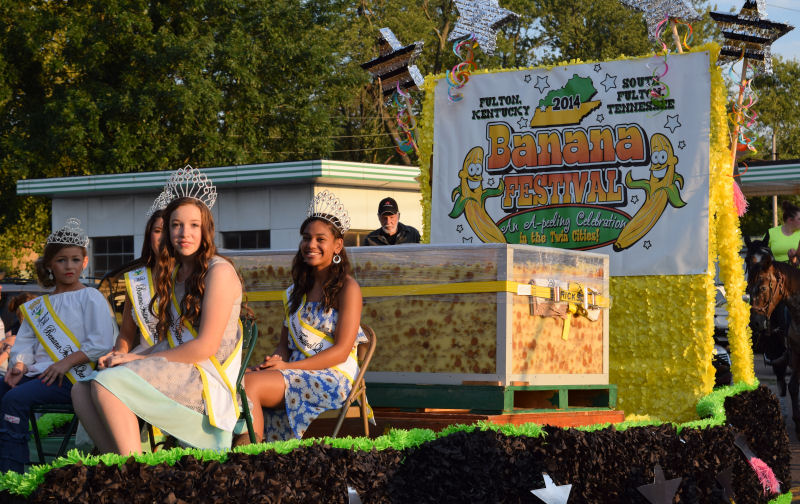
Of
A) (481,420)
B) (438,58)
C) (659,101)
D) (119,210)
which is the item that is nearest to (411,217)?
(119,210)

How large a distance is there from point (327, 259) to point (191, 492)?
2.06 metres

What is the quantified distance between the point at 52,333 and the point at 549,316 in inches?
132

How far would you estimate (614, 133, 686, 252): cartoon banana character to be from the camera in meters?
9.44

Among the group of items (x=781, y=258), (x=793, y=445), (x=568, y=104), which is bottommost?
(x=793, y=445)

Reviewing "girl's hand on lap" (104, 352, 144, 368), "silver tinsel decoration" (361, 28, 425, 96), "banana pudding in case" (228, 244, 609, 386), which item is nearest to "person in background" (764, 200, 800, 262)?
"silver tinsel decoration" (361, 28, 425, 96)

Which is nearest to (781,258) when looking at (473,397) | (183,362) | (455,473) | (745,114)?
(745,114)

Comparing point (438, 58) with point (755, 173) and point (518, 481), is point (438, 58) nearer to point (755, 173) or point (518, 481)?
point (755, 173)

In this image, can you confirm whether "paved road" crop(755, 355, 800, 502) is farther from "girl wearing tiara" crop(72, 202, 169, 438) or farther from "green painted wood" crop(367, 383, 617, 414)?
"girl wearing tiara" crop(72, 202, 169, 438)

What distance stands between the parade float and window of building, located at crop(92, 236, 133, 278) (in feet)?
45.3

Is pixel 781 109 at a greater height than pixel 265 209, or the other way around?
pixel 781 109

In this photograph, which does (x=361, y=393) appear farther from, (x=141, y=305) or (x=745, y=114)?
(x=745, y=114)

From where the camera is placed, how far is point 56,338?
5.75 metres

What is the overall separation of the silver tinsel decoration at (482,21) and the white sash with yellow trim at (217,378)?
632 centimetres

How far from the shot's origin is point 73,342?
18.7 feet
